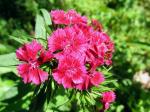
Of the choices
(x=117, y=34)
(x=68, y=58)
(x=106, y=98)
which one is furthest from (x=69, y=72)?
(x=117, y=34)

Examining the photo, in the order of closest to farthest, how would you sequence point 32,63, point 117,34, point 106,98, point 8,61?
point 32,63
point 106,98
point 8,61
point 117,34

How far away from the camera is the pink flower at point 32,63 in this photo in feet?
6.09

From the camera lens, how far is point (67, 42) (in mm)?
1920

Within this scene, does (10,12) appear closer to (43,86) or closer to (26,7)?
(26,7)

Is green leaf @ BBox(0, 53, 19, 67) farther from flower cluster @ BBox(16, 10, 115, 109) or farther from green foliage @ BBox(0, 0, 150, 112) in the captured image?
green foliage @ BBox(0, 0, 150, 112)

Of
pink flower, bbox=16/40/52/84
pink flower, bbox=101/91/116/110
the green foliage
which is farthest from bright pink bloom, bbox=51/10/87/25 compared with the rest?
the green foliage

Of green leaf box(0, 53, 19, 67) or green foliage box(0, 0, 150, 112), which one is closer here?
green leaf box(0, 53, 19, 67)

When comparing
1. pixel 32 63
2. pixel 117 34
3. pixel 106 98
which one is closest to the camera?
pixel 32 63

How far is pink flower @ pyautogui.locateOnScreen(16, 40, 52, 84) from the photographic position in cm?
186

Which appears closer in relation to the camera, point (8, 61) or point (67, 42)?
point (67, 42)

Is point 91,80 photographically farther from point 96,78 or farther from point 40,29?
point 40,29

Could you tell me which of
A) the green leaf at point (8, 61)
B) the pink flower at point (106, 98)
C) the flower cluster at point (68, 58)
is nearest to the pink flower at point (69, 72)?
the flower cluster at point (68, 58)

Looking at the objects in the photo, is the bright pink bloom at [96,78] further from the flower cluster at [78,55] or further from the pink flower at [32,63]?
the pink flower at [32,63]

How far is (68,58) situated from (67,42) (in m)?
0.09
